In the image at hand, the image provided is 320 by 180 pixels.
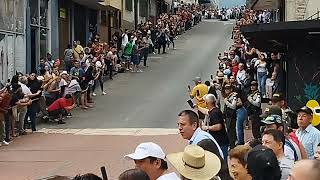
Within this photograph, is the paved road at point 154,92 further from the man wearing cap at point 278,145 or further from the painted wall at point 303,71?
the man wearing cap at point 278,145

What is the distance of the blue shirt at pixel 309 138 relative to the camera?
920cm

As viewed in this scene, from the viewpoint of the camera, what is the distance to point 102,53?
32.4 m

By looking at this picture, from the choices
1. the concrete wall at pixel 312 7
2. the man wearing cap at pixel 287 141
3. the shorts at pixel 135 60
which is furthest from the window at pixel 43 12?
the man wearing cap at pixel 287 141

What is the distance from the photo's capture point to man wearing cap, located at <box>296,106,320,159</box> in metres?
9.23

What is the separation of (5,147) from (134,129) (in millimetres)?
4461

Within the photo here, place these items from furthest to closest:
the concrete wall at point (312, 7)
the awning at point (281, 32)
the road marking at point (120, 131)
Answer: the concrete wall at point (312, 7), the road marking at point (120, 131), the awning at point (281, 32)

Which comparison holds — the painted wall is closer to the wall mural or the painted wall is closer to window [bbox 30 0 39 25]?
the wall mural

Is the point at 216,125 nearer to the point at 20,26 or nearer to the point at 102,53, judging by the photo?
the point at 20,26

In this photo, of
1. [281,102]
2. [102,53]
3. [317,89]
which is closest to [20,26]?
[102,53]

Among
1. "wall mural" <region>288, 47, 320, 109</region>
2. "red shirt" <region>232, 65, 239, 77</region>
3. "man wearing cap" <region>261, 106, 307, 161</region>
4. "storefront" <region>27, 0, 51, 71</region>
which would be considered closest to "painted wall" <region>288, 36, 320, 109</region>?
"wall mural" <region>288, 47, 320, 109</region>

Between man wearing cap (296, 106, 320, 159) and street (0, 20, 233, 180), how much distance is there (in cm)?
490

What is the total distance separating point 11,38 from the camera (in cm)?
2692

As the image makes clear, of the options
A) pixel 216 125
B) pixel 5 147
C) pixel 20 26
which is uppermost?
pixel 20 26

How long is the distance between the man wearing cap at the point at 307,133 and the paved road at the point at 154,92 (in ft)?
40.1
